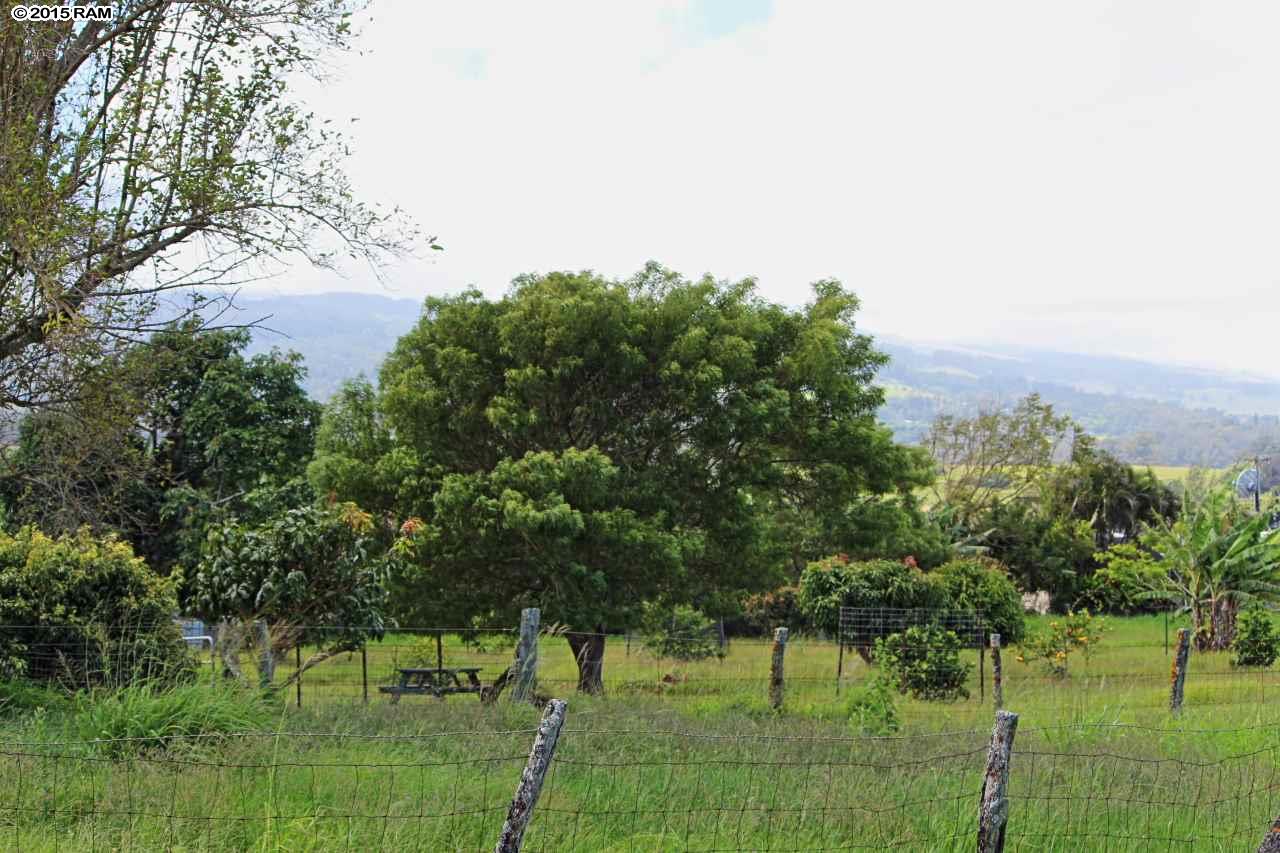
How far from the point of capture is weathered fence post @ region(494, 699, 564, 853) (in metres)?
5.40

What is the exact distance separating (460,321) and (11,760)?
1486 centimetres

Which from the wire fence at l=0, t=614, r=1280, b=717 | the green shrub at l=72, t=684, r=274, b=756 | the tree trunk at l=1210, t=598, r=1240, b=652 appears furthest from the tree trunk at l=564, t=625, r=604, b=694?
the tree trunk at l=1210, t=598, r=1240, b=652

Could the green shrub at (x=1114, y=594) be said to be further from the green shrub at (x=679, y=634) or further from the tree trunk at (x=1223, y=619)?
the green shrub at (x=679, y=634)

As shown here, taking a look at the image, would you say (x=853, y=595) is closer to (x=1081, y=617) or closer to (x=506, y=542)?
(x=1081, y=617)

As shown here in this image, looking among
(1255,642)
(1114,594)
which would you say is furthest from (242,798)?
(1114,594)

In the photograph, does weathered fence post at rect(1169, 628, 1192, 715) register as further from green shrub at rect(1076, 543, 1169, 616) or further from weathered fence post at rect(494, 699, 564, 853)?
green shrub at rect(1076, 543, 1169, 616)

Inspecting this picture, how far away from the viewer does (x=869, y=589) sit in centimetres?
2470

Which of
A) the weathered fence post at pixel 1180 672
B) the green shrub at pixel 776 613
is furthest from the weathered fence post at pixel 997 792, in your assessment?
the green shrub at pixel 776 613

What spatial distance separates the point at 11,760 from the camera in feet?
25.8

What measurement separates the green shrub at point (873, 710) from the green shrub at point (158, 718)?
620 cm

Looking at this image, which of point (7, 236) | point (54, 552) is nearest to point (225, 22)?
point (7, 236)

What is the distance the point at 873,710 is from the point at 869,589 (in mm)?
12058

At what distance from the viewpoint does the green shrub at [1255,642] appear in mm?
23438

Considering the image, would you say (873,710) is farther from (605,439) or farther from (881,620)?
(881,620)
